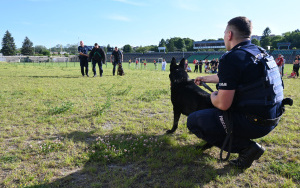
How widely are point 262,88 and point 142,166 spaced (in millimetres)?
1813

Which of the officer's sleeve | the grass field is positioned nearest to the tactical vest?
the officer's sleeve

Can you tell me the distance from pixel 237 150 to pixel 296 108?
4448 mm

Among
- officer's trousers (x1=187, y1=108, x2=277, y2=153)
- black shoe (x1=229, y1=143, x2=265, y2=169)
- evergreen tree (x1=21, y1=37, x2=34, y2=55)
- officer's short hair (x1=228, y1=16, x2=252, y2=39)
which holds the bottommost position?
black shoe (x1=229, y1=143, x2=265, y2=169)

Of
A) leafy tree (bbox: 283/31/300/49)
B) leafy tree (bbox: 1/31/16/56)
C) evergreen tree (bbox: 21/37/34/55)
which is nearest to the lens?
leafy tree (bbox: 1/31/16/56)

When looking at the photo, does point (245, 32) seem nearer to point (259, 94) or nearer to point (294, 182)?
point (259, 94)

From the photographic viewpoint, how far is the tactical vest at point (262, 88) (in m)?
2.11

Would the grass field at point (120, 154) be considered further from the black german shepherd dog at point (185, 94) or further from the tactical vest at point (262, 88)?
the tactical vest at point (262, 88)

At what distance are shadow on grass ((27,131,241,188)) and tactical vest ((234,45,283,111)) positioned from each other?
39.1 inches

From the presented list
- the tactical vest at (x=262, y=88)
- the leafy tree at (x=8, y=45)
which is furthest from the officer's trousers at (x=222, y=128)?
the leafy tree at (x=8, y=45)

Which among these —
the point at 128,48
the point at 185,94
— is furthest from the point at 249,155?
the point at 128,48

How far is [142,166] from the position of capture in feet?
8.65

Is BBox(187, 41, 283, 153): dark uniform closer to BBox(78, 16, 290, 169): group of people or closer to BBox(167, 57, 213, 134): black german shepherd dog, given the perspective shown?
BBox(78, 16, 290, 169): group of people

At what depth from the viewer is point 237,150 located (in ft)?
8.43

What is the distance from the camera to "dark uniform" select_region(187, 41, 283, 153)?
→ 2.11 metres
